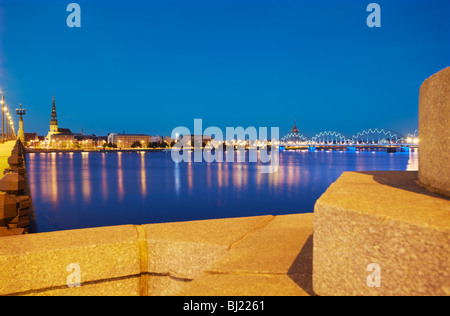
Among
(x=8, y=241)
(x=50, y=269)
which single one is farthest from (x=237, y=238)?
(x=8, y=241)

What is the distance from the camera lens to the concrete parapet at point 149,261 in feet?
6.98

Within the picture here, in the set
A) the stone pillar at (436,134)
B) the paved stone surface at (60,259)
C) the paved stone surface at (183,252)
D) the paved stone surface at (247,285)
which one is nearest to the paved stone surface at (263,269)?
the paved stone surface at (247,285)

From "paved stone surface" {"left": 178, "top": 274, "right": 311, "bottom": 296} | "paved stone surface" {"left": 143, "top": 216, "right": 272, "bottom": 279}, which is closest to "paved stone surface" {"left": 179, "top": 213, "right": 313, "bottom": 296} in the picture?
"paved stone surface" {"left": 178, "top": 274, "right": 311, "bottom": 296}

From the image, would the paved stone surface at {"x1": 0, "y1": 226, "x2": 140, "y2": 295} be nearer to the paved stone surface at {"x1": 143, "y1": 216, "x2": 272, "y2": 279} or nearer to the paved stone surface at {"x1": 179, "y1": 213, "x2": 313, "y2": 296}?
the paved stone surface at {"x1": 143, "y1": 216, "x2": 272, "y2": 279}

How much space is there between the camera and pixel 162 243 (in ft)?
8.87

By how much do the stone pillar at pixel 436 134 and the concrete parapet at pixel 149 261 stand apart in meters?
1.02

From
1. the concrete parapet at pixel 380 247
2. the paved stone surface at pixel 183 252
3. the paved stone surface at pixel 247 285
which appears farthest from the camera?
the paved stone surface at pixel 183 252

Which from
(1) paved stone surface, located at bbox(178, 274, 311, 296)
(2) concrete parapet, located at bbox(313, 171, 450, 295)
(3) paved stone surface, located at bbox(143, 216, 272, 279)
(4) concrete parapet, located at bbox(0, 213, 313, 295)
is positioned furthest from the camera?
(3) paved stone surface, located at bbox(143, 216, 272, 279)

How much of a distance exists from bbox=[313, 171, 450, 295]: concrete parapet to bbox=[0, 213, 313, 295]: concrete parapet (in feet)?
1.16

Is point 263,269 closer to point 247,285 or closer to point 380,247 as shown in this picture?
point 247,285

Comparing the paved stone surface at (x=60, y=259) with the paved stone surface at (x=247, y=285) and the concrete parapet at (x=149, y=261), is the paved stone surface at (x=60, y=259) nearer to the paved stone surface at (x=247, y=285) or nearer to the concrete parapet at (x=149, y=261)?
the concrete parapet at (x=149, y=261)

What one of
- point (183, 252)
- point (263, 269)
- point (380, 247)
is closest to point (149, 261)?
point (183, 252)

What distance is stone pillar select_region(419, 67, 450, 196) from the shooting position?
2199 millimetres
